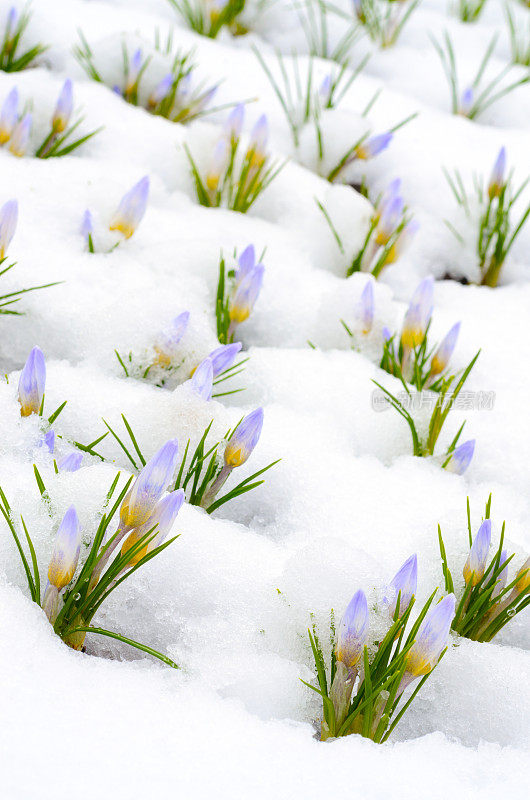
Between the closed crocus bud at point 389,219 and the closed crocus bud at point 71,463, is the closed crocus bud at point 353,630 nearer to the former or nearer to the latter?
the closed crocus bud at point 71,463

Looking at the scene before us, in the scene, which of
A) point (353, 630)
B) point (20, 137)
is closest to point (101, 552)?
point (353, 630)

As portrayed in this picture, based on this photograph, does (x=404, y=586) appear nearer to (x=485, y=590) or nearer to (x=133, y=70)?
Answer: (x=485, y=590)

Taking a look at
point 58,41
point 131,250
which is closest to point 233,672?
point 131,250

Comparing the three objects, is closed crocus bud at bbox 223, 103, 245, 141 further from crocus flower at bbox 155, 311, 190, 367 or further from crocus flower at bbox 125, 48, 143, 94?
crocus flower at bbox 155, 311, 190, 367

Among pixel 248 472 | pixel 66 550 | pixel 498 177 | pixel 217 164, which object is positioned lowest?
pixel 248 472

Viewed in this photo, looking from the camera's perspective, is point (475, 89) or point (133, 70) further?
point (475, 89)

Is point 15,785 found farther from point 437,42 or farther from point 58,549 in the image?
point 437,42
